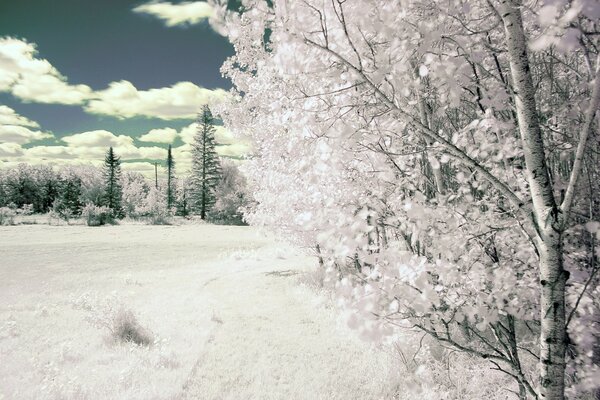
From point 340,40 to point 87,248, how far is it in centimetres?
2799

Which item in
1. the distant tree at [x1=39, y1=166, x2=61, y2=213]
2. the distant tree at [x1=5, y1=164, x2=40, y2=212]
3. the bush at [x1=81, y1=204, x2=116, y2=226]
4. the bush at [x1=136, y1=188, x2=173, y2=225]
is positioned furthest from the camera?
the distant tree at [x1=39, y1=166, x2=61, y2=213]

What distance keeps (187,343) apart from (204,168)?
53936 millimetres

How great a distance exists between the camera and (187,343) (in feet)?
26.0

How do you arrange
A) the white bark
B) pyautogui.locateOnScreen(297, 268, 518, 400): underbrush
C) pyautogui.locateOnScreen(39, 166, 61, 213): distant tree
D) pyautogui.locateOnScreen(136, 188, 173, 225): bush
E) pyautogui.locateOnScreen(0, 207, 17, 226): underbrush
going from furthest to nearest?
pyautogui.locateOnScreen(39, 166, 61, 213): distant tree
pyautogui.locateOnScreen(136, 188, 173, 225): bush
pyautogui.locateOnScreen(0, 207, 17, 226): underbrush
pyautogui.locateOnScreen(297, 268, 518, 400): underbrush
the white bark

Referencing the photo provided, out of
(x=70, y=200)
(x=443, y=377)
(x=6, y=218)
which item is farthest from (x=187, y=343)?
(x=70, y=200)

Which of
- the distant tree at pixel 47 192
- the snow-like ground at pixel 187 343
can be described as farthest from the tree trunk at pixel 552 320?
the distant tree at pixel 47 192

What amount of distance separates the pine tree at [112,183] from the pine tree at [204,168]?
40.3ft

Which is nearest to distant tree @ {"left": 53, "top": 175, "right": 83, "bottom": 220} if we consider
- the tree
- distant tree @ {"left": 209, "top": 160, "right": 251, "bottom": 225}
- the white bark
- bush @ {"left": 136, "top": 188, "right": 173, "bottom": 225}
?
bush @ {"left": 136, "top": 188, "right": 173, "bottom": 225}

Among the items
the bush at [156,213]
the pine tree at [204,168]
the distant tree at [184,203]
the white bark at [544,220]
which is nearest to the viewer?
the white bark at [544,220]

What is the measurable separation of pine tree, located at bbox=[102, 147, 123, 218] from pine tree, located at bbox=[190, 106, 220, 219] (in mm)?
12270

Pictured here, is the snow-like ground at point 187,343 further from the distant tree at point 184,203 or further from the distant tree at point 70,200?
the distant tree at point 184,203

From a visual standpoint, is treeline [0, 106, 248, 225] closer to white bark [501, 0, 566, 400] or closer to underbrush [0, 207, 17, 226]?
underbrush [0, 207, 17, 226]

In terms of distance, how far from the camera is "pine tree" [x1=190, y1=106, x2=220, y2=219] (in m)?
58.1

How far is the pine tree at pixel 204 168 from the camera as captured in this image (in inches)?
2288
